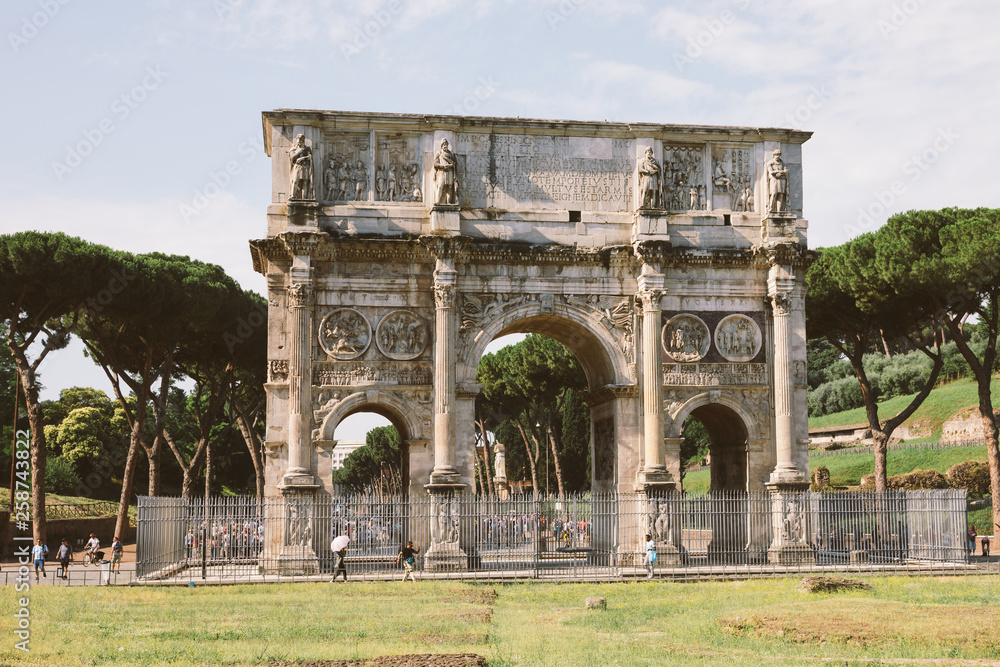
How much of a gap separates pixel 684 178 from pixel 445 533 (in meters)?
10.5

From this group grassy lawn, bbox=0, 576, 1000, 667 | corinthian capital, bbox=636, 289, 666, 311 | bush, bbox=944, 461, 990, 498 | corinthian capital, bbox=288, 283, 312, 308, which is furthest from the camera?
bush, bbox=944, 461, 990, 498

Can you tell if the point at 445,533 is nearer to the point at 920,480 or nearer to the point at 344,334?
the point at 344,334

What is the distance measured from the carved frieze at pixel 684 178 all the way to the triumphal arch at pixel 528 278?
2.0 inches

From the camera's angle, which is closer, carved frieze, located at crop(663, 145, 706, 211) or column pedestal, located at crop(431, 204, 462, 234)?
column pedestal, located at crop(431, 204, 462, 234)

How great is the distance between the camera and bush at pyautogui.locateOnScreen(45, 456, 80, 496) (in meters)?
45.2

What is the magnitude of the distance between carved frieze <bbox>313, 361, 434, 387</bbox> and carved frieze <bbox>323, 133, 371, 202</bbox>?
3982mm

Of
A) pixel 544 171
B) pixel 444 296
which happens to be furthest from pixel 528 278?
pixel 544 171

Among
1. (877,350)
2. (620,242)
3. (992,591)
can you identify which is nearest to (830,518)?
(992,591)

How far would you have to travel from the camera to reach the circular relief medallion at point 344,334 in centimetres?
2442

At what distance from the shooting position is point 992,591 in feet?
61.2

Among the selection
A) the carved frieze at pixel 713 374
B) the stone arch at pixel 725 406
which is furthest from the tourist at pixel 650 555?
the carved frieze at pixel 713 374

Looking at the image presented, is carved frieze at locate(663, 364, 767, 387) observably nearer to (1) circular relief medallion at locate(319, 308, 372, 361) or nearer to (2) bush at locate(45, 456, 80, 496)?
(1) circular relief medallion at locate(319, 308, 372, 361)

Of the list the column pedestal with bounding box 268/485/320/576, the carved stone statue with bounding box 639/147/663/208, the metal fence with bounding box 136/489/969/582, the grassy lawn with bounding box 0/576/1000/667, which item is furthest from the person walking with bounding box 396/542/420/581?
the carved stone statue with bounding box 639/147/663/208

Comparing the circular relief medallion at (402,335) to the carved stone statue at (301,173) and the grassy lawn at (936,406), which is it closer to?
the carved stone statue at (301,173)
